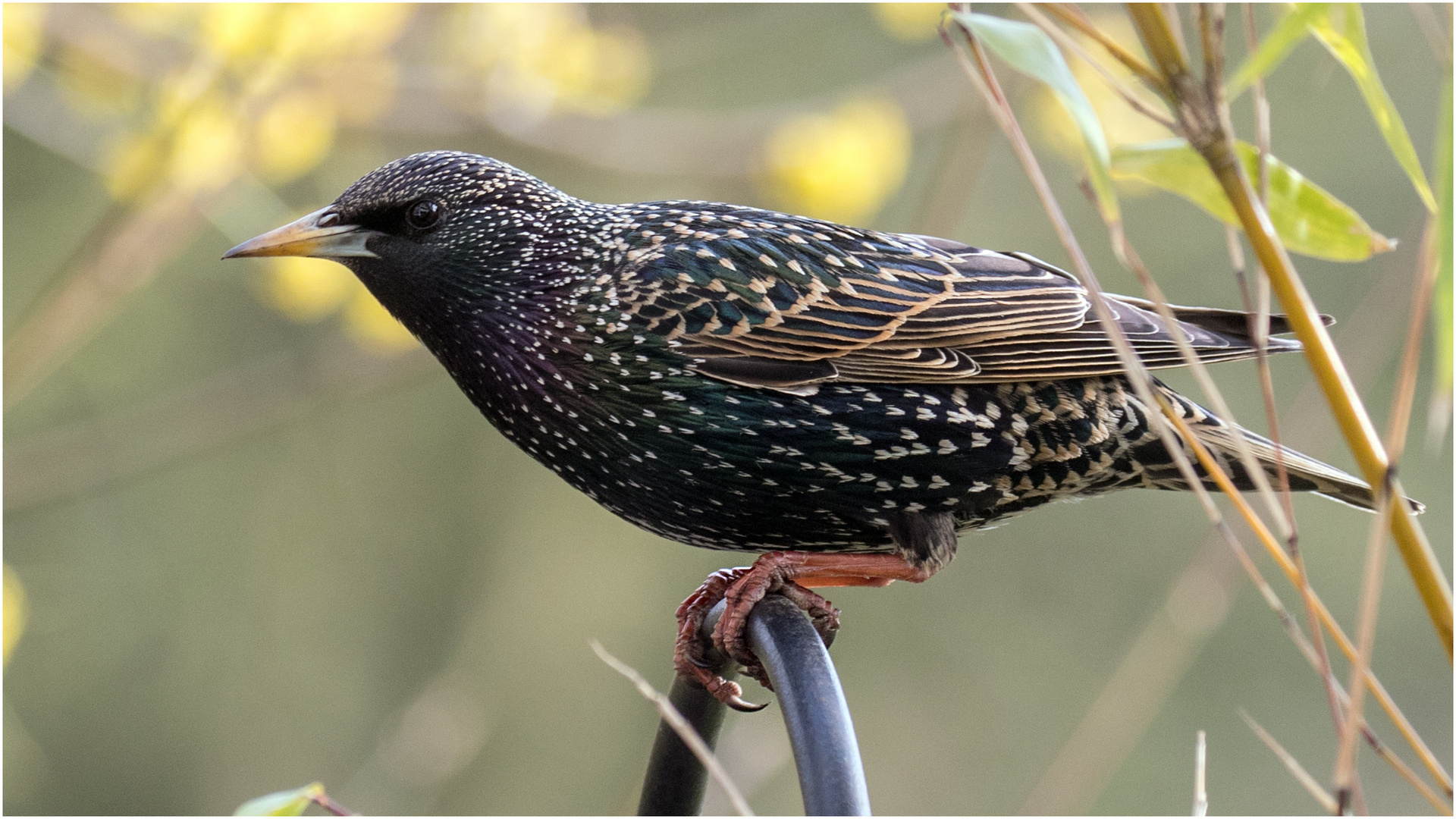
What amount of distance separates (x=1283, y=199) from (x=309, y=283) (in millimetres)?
2103

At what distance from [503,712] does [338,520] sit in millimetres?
1117

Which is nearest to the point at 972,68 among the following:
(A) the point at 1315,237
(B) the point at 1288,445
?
(A) the point at 1315,237

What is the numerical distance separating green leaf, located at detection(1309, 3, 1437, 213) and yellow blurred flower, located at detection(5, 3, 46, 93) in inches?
78.2

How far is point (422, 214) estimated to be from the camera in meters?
1.82

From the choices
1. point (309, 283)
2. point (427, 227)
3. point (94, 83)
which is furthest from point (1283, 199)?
point (94, 83)

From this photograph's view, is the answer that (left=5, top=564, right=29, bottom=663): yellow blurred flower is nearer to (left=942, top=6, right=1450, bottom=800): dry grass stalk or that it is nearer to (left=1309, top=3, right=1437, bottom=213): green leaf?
(left=942, top=6, right=1450, bottom=800): dry grass stalk

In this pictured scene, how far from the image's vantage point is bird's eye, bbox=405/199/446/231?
1.82 metres

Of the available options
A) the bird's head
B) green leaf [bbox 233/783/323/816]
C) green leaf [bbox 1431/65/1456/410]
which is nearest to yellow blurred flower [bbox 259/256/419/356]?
the bird's head

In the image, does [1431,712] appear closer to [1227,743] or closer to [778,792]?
[1227,743]

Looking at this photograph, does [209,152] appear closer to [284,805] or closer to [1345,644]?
[284,805]

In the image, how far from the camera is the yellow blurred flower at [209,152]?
7.08 feet

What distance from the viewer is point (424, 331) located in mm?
1859

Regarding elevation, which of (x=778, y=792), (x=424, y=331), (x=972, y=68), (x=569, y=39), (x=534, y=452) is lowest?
(x=778, y=792)

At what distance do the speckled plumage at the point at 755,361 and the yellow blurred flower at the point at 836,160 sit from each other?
80 cm
